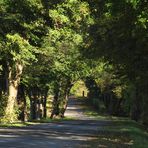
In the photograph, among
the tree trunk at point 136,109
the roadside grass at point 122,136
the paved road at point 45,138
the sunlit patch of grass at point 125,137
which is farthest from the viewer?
the tree trunk at point 136,109

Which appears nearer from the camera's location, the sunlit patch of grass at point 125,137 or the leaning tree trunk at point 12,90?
the sunlit patch of grass at point 125,137

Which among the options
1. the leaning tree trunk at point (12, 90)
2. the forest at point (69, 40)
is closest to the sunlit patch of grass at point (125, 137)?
the forest at point (69, 40)

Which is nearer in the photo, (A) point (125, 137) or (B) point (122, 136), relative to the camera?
(A) point (125, 137)

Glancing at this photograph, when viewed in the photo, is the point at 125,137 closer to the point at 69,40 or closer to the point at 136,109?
the point at 69,40

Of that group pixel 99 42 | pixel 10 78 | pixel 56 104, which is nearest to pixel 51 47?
pixel 10 78

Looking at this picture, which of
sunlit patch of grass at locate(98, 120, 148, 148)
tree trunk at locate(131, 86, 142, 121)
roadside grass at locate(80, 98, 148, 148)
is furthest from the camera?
tree trunk at locate(131, 86, 142, 121)

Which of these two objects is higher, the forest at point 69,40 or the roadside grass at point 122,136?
the forest at point 69,40

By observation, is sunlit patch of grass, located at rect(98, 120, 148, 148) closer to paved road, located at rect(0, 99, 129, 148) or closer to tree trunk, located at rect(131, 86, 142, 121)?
paved road, located at rect(0, 99, 129, 148)

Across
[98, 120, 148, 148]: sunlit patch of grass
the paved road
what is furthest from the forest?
the paved road

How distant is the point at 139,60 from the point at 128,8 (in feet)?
18.3

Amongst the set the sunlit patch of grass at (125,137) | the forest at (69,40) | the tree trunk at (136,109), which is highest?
the forest at (69,40)

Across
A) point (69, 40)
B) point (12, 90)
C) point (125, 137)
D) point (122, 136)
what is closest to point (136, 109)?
point (12, 90)

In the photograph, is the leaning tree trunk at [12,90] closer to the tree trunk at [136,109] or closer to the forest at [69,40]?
the forest at [69,40]

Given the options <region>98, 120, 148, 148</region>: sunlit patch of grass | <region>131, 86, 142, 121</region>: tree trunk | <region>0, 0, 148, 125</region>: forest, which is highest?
<region>0, 0, 148, 125</region>: forest
